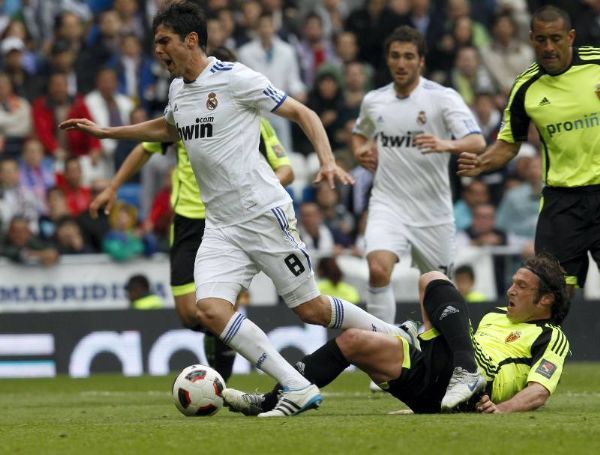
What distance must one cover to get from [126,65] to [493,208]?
229 inches

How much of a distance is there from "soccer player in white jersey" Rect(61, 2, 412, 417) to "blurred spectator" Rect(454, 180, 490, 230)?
9.74 metres

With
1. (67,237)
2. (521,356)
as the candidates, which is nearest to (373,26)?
(67,237)

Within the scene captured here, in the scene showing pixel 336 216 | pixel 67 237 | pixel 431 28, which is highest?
pixel 431 28

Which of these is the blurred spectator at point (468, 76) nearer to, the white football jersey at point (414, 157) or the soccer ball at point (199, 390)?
the white football jersey at point (414, 157)

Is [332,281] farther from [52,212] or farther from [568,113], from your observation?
[568,113]

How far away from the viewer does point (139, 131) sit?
9.85 meters

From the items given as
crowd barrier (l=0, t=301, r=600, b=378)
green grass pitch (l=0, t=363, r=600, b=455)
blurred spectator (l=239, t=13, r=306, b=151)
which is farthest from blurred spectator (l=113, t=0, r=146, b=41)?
green grass pitch (l=0, t=363, r=600, b=455)

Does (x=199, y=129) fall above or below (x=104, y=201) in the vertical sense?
above

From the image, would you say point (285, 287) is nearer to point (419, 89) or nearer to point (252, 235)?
point (252, 235)

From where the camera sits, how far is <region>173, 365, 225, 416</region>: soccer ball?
9.12m

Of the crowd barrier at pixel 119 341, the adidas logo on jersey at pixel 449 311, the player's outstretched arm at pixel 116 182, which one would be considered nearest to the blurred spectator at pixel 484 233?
the crowd barrier at pixel 119 341

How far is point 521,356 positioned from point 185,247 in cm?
389

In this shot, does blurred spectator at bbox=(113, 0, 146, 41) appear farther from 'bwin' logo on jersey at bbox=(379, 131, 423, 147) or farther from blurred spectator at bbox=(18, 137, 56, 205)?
'bwin' logo on jersey at bbox=(379, 131, 423, 147)

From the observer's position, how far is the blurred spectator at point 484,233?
A: 1817cm
